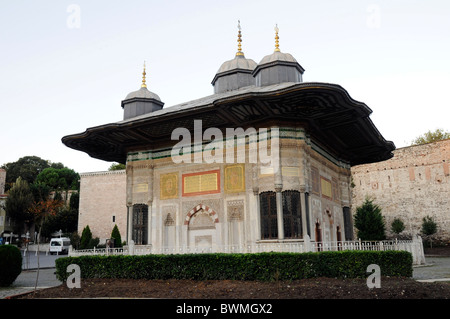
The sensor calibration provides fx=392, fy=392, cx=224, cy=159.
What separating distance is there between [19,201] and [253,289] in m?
35.4

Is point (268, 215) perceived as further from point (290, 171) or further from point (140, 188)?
point (140, 188)

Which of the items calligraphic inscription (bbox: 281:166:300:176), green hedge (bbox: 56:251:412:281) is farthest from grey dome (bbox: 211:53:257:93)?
green hedge (bbox: 56:251:412:281)

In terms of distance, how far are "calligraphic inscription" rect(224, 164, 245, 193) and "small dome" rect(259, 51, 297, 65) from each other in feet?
12.3

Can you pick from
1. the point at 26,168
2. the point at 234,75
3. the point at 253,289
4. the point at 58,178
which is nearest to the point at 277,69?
the point at 234,75

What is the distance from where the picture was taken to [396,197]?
2764 cm

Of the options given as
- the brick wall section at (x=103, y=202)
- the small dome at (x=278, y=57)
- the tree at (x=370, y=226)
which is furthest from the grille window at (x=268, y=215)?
the brick wall section at (x=103, y=202)

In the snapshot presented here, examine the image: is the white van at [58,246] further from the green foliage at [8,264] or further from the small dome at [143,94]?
the green foliage at [8,264]

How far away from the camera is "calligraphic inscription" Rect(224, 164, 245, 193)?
11.5 m

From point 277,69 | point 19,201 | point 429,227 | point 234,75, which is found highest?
point 234,75

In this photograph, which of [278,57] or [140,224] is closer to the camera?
[278,57]

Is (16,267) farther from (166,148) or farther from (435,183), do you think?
(435,183)

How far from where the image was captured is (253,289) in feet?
24.1

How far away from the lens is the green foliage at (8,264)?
10625 millimetres

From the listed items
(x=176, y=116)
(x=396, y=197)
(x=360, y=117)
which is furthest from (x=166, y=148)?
(x=396, y=197)
